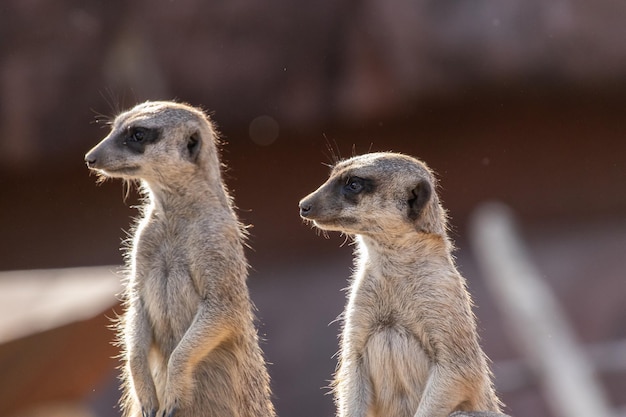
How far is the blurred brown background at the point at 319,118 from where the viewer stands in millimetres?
8836

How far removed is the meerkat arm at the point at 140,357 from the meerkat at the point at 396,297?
0.78 meters

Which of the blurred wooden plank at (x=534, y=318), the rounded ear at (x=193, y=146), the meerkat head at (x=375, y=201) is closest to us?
the meerkat head at (x=375, y=201)

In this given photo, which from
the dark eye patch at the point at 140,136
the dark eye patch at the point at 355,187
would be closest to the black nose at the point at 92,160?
the dark eye patch at the point at 140,136

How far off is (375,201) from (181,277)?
2.78 feet

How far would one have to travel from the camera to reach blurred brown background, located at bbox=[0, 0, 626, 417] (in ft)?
29.0

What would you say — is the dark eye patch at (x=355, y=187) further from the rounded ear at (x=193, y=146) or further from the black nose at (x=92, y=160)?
the black nose at (x=92, y=160)

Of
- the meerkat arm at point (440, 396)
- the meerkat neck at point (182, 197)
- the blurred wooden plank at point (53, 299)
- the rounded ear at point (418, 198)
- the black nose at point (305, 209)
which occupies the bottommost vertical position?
the meerkat arm at point (440, 396)

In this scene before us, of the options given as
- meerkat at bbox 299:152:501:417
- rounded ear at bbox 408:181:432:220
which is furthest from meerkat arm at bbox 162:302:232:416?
rounded ear at bbox 408:181:432:220

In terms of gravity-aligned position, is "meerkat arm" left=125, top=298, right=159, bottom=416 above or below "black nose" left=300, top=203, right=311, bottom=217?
below

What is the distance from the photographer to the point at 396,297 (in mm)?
4043

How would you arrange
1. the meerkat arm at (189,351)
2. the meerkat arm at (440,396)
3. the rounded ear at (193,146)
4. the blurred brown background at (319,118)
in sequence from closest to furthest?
the meerkat arm at (440,396)
the meerkat arm at (189,351)
the rounded ear at (193,146)
the blurred brown background at (319,118)

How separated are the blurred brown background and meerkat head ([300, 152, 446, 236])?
15.4 feet

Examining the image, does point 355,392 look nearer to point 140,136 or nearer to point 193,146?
point 193,146

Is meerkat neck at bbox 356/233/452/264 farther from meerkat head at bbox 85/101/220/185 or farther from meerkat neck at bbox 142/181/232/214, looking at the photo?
meerkat head at bbox 85/101/220/185
